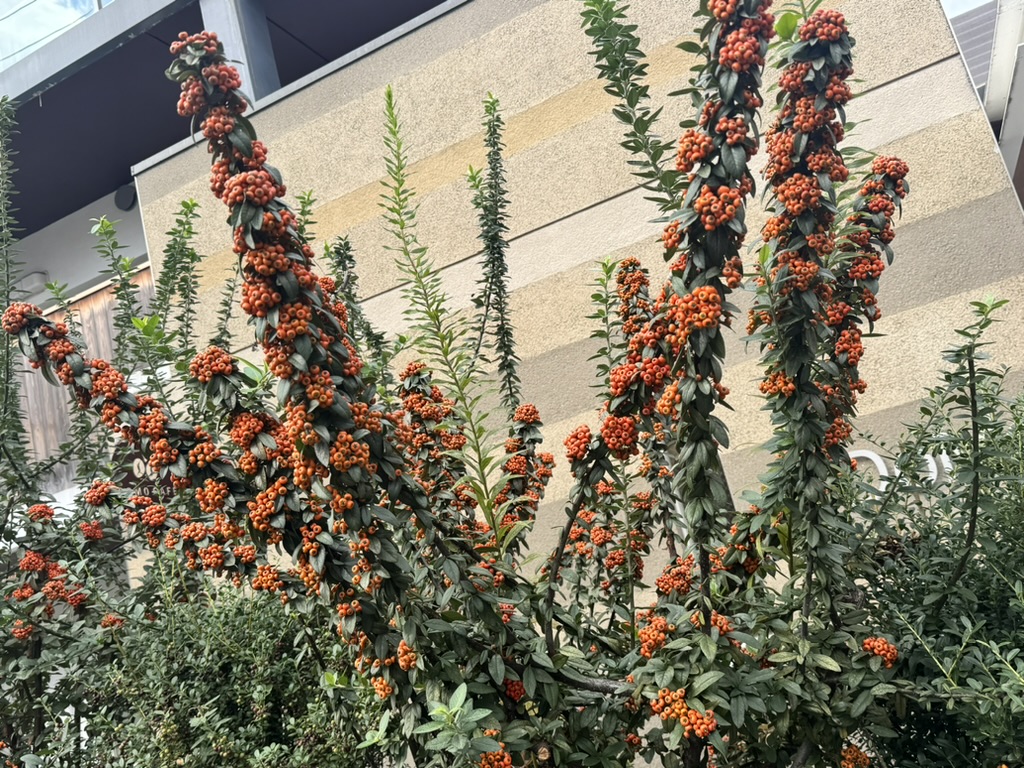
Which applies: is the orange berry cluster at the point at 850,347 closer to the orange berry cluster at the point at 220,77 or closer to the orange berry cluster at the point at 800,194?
the orange berry cluster at the point at 800,194

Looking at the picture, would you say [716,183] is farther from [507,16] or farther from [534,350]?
[507,16]

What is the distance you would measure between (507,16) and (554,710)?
4.90 metres

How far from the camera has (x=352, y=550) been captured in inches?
67.7

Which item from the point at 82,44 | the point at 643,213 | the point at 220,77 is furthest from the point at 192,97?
the point at 82,44

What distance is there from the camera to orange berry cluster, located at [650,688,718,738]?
1.63 meters

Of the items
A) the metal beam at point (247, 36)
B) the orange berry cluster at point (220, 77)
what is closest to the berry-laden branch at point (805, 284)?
the orange berry cluster at point (220, 77)

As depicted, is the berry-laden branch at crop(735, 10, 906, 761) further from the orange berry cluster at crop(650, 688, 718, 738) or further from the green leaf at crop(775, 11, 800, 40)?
the orange berry cluster at crop(650, 688, 718, 738)

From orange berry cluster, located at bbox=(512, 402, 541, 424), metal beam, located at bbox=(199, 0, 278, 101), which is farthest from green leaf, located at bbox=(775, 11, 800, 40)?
metal beam, located at bbox=(199, 0, 278, 101)

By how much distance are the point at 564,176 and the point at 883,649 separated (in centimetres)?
399

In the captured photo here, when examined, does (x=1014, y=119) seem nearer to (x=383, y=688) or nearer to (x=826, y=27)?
(x=826, y=27)

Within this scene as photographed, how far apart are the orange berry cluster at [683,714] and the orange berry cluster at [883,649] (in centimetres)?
47

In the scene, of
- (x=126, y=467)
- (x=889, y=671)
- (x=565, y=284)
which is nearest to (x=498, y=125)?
(x=565, y=284)

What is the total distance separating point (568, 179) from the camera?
5.26m

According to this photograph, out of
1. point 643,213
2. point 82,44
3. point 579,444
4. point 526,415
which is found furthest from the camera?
point 82,44
